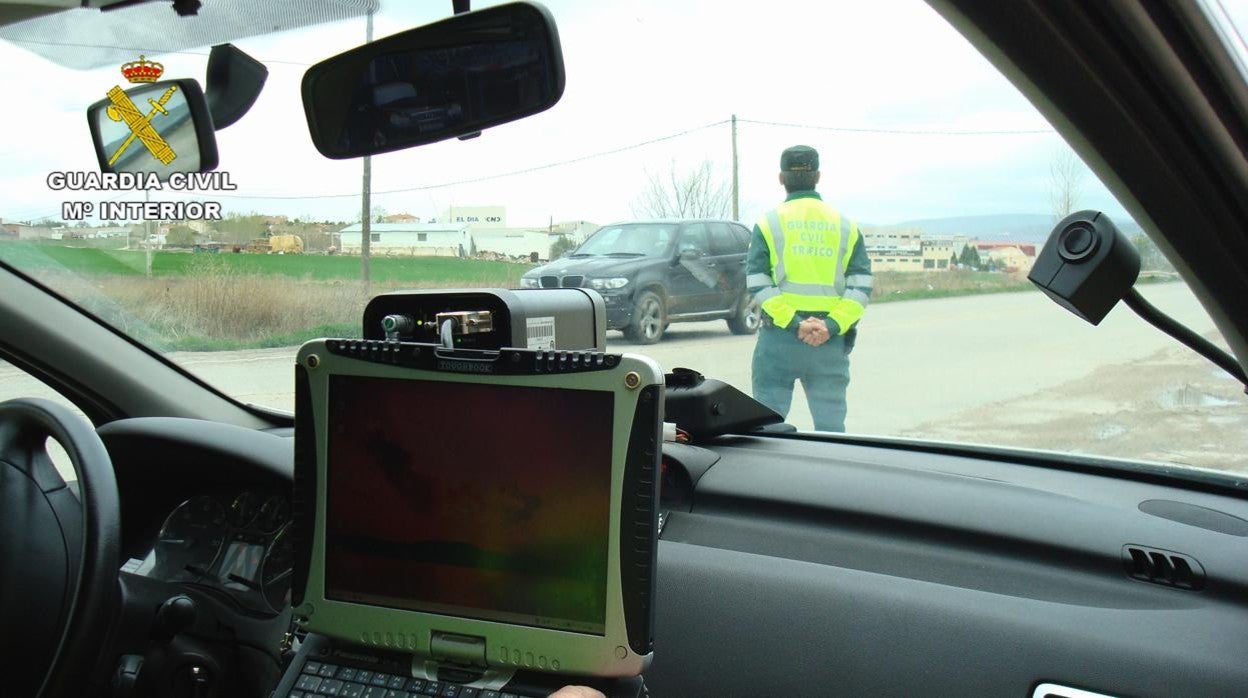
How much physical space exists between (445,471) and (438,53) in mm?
796

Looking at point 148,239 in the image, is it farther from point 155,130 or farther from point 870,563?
point 870,563

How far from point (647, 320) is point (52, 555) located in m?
1.98

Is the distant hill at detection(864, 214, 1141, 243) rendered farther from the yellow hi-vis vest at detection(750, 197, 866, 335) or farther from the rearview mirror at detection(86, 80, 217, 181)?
the rearview mirror at detection(86, 80, 217, 181)

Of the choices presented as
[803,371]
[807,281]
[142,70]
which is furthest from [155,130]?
[807,281]

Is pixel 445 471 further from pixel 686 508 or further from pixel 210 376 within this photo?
pixel 210 376

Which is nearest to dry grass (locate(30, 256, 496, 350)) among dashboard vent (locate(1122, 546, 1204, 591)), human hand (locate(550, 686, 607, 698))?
human hand (locate(550, 686, 607, 698))

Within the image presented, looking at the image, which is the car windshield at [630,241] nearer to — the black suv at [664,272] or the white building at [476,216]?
the black suv at [664,272]

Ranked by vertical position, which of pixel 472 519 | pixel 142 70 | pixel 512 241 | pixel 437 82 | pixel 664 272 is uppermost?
pixel 142 70

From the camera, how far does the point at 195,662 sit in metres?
2.49

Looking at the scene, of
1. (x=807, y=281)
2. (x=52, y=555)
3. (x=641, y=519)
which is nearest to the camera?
(x=641, y=519)

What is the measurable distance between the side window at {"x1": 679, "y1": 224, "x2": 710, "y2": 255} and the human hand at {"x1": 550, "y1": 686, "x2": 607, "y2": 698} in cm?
259

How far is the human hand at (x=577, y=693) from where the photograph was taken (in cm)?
157

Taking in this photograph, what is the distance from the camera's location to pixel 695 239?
13.6 feet

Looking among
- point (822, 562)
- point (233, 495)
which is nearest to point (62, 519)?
point (233, 495)
